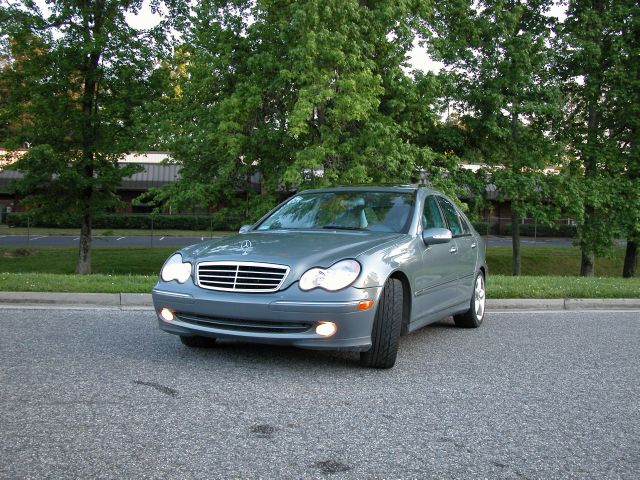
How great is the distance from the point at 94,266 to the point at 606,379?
60.9 ft

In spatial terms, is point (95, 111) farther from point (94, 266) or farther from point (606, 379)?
point (606, 379)

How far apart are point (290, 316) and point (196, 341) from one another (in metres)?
1.33

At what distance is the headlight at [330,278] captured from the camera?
16.3ft

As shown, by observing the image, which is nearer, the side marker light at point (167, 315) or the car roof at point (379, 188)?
the side marker light at point (167, 315)

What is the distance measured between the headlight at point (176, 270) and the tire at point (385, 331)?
156 cm

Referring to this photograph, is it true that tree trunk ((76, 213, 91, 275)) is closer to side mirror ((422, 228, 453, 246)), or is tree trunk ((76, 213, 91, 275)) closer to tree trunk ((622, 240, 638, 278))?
side mirror ((422, 228, 453, 246))

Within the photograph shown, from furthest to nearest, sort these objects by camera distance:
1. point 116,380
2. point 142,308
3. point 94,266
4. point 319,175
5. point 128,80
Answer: point 94,266 → point 128,80 → point 319,175 → point 142,308 → point 116,380

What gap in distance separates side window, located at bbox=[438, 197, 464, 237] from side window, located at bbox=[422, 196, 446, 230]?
0.25 m

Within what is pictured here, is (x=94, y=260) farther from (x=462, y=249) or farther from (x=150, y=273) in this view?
(x=462, y=249)

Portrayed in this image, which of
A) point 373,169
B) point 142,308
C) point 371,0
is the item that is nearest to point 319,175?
point 373,169

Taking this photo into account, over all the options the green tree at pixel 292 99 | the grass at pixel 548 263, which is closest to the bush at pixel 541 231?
the grass at pixel 548 263

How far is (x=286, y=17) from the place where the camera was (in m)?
15.0

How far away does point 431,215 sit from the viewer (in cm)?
675

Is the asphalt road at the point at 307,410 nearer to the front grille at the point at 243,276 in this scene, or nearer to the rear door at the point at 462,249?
the front grille at the point at 243,276
